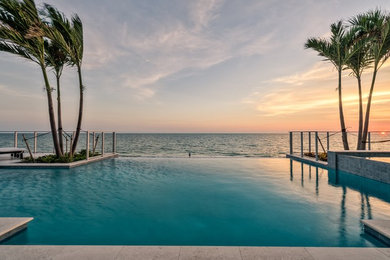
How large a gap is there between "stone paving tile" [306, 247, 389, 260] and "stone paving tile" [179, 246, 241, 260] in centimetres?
85

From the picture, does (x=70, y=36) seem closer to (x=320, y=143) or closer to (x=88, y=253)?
(x=88, y=253)

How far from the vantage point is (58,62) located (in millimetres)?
10039

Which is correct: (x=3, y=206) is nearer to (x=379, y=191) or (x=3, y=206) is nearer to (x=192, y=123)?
(x=379, y=191)

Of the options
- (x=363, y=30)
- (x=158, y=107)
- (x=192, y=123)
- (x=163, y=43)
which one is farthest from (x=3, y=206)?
(x=192, y=123)

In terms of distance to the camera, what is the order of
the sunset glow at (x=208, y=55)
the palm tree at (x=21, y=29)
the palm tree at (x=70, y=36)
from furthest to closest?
the sunset glow at (x=208, y=55) → the palm tree at (x=70, y=36) → the palm tree at (x=21, y=29)

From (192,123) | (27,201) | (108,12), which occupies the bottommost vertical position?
(27,201)

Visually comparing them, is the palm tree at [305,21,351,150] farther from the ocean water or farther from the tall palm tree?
the ocean water

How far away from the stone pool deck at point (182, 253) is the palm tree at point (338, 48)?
33.2 feet

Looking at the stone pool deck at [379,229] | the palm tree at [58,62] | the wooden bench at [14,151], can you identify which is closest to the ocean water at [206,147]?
the wooden bench at [14,151]

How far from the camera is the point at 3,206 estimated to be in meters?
4.25

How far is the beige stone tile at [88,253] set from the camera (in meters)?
2.14

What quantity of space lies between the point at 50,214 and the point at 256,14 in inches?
459

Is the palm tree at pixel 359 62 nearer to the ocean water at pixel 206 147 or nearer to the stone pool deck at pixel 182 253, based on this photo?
the ocean water at pixel 206 147

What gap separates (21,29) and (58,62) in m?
2.10
